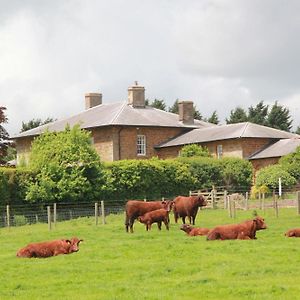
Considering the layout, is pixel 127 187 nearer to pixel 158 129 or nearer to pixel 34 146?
pixel 34 146

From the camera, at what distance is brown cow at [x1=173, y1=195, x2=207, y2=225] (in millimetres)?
34094

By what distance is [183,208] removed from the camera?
1353 inches

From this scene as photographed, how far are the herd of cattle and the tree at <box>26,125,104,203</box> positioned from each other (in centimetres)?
1630

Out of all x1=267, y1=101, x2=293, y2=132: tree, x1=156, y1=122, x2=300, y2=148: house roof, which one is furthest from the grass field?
x1=267, y1=101, x2=293, y2=132: tree

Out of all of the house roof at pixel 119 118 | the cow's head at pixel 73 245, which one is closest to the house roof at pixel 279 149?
the house roof at pixel 119 118

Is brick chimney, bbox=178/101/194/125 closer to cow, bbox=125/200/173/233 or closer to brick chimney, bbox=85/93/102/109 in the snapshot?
brick chimney, bbox=85/93/102/109

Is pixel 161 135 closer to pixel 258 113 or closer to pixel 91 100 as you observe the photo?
pixel 91 100

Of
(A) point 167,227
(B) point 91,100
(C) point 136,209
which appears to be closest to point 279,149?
(B) point 91,100

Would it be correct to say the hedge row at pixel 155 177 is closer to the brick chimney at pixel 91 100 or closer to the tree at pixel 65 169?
the tree at pixel 65 169

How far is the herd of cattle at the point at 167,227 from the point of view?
879 inches

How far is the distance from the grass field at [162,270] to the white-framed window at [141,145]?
141 ft

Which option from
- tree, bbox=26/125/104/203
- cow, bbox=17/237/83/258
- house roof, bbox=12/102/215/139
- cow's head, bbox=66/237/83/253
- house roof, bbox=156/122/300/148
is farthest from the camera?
house roof, bbox=12/102/215/139

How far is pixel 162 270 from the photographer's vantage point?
18.3 metres

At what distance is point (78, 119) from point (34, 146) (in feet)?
59.2
